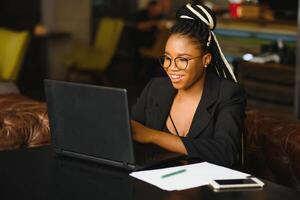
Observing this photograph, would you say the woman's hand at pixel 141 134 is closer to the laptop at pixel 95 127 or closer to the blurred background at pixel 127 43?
the laptop at pixel 95 127

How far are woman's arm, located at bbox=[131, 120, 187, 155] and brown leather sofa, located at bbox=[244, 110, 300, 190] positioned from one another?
0.49 meters

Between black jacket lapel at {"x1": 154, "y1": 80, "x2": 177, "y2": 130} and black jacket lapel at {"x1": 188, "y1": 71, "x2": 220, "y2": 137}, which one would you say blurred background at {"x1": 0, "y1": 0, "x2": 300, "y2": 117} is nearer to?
black jacket lapel at {"x1": 154, "y1": 80, "x2": 177, "y2": 130}

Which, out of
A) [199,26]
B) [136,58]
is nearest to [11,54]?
[136,58]

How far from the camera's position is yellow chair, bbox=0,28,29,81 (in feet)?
20.3

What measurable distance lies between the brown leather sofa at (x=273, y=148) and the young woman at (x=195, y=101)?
322 millimetres

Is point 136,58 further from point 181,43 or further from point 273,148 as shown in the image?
point 181,43

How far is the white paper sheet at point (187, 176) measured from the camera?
1879mm

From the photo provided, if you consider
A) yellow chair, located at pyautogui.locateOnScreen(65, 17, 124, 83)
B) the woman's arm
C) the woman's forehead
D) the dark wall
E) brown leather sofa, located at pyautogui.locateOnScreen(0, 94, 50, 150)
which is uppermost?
the woman's forehead

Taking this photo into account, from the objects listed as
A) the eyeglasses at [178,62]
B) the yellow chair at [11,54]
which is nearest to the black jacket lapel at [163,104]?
the eyeglasses at [178,62]

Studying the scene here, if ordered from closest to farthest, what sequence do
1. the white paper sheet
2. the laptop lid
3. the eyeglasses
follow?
the white paper sheet, the laptop lid, the eyeglasses

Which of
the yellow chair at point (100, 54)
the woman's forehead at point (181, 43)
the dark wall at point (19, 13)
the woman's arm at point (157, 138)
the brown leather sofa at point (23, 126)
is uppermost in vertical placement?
the woman's forehead at point (181, 43)

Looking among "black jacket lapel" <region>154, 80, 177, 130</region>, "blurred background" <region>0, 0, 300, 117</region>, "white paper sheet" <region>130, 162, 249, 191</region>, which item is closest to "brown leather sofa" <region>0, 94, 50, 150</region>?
"black jacket lapel" <region>154, 80, 177, 130</region>

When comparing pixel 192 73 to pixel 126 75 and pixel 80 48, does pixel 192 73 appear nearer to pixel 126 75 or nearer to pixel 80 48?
pixel 80 48

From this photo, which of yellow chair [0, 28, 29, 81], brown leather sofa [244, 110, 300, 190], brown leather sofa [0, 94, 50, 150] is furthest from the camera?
yellow chair [0, 28, 29, 81]
